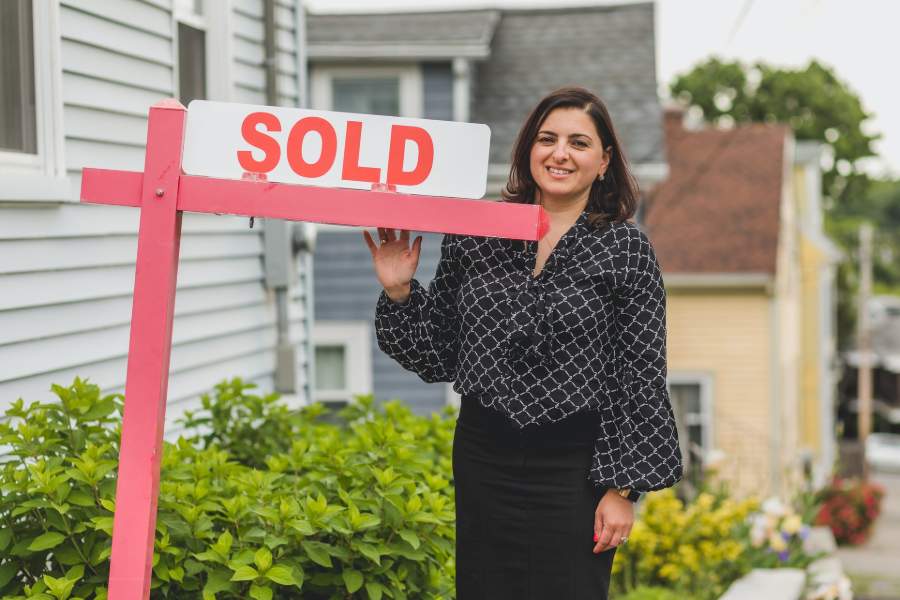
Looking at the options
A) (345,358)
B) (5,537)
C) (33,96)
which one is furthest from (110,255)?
(345,358)

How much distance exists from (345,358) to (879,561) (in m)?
10.5

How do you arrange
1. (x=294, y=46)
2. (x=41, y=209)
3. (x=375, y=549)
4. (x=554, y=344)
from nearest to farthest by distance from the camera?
(x=554, y=344), (x=375, y=549), (x=41, y=209), (x=294, y=46)

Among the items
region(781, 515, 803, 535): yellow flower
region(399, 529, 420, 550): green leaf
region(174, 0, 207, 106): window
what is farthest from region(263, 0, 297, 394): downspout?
region(399, 529, 420, 550): green leaf

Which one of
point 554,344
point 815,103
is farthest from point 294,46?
point 815,103

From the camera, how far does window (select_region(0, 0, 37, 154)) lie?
13.9 ft

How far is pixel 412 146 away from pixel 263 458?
2146mm

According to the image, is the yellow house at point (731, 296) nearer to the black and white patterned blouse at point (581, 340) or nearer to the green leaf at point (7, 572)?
the black and white patterned blouse at point (581, 340)

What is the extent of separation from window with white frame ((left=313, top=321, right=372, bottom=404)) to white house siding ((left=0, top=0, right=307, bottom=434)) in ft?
19.0

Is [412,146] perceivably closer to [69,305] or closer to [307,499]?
[307,499]

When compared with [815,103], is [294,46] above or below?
below

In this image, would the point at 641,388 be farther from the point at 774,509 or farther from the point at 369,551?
the point at 774,509

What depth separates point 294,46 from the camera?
7.40 meters

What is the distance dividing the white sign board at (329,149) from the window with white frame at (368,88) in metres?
9.79

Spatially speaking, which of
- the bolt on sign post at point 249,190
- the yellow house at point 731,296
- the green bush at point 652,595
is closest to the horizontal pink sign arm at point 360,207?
the bolt on sign post at point 249,190
